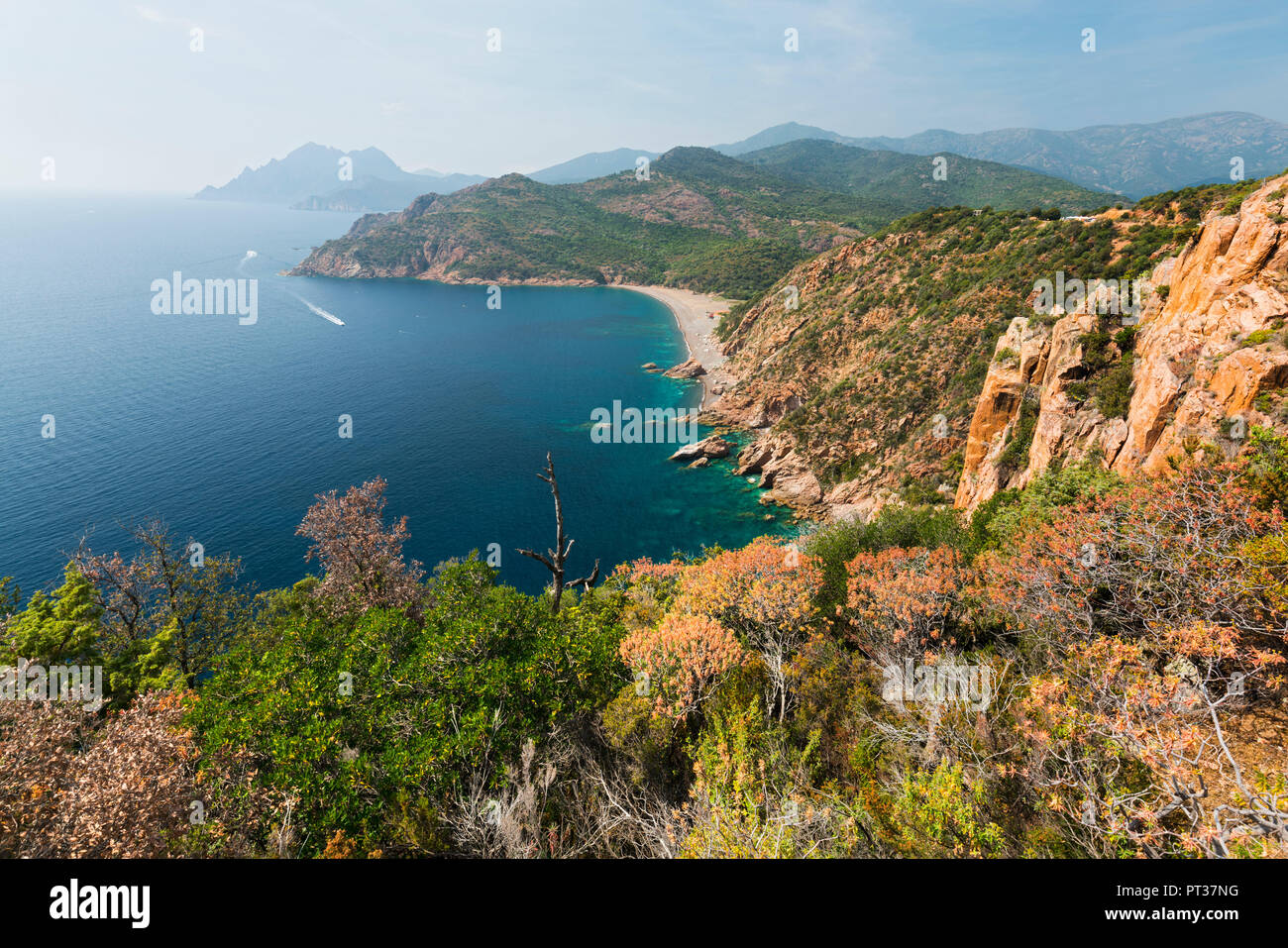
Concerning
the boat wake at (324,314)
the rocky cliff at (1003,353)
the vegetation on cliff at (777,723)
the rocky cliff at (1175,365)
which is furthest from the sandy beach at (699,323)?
the boat wake at (324,314)

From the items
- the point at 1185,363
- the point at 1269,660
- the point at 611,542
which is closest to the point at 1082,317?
the point at 1185,363

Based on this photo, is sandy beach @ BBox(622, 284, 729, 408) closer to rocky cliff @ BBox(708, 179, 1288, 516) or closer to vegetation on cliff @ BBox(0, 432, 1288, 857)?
rocky cliff @ BBox(708, 179, 1288, 516)

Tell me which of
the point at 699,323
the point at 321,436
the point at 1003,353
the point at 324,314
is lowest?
the point at 321,436

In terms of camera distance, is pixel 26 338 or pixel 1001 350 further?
pixel 26 338

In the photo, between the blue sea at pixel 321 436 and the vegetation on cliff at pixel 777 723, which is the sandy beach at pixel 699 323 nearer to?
the blue sea at pixel 321 436

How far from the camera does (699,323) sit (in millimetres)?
131250

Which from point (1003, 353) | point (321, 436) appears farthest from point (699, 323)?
A: point (1003, 353)

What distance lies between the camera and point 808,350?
7044cm

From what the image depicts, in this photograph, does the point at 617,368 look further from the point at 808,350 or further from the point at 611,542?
the point at 611,542

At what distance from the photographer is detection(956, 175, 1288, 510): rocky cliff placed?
17.3 metres

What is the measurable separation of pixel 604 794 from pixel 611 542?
3796 centimetres

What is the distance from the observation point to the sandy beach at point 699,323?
3667 inches

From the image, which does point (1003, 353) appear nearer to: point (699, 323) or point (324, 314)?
point (699, 323)

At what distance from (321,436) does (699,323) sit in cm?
8983
